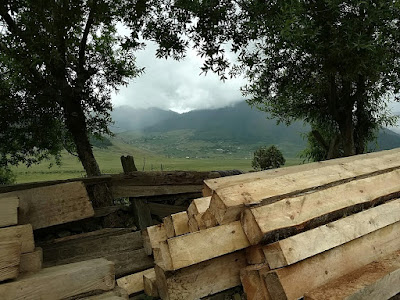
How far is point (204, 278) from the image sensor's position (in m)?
3.47

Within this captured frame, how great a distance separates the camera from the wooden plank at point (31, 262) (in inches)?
143

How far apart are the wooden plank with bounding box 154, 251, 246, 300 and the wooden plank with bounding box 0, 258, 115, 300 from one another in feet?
1.97

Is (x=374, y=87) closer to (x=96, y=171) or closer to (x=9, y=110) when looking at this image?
(x=96, y=171)

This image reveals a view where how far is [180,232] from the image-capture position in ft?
13.0

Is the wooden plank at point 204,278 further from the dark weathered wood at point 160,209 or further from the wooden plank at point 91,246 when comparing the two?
the dark weathered wood at point 160,209

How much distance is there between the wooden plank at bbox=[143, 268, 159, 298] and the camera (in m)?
3.98

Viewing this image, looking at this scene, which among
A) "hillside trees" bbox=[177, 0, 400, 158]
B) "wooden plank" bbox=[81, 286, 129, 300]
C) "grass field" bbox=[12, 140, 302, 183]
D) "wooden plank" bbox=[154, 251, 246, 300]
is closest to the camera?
"wooden plank" bbox=[81, 286, 129, 300]

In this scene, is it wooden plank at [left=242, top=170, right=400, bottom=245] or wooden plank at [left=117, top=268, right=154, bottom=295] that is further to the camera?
wooden plank at [left=117, top=268, right=154, bottom=295]

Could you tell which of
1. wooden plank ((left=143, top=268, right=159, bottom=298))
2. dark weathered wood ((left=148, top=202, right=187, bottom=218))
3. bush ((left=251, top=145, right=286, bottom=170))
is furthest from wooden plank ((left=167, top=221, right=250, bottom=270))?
bush ((left=251, top=145, right=286, bottom=170))

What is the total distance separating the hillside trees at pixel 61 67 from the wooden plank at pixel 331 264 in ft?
21.9

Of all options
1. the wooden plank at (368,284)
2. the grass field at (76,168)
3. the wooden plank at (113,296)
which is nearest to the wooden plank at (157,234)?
the wooden plank at (113,296)

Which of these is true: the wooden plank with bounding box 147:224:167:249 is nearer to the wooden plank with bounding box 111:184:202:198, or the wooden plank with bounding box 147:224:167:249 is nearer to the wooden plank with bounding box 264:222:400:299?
the wooden plank with bounding box 264:222:400:299

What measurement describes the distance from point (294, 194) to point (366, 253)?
3.14 feet

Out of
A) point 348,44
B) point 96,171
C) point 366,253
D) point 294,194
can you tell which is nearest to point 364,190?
point 366,253
